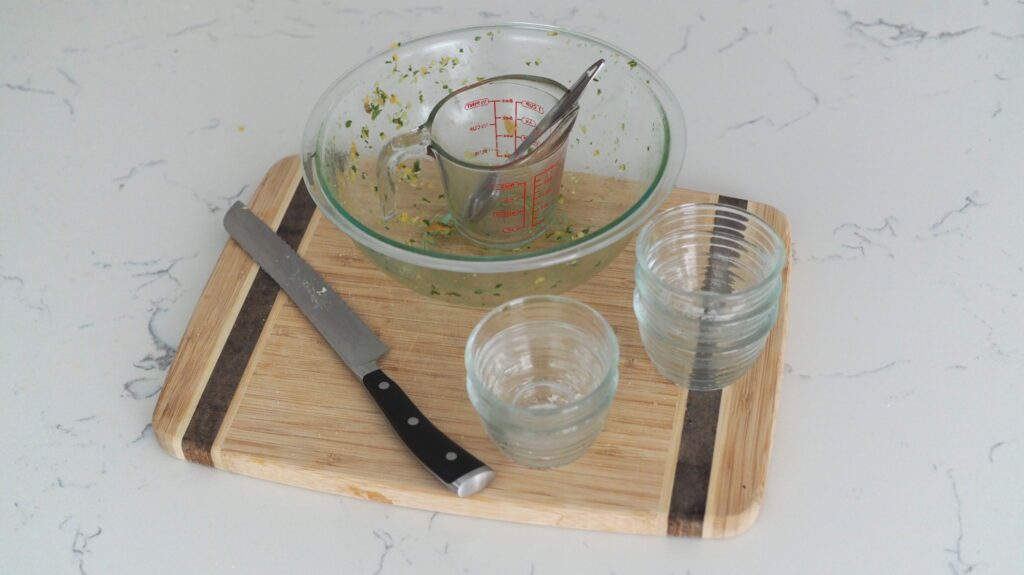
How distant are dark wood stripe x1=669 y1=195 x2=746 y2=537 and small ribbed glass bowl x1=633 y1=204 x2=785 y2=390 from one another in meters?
0.02

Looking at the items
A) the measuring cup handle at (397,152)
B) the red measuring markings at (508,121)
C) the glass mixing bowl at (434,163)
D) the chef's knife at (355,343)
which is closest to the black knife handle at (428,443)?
the chef's knife at (355,343)

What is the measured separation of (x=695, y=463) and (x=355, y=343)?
0.41m

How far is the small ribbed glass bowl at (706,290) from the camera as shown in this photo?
1.15 m

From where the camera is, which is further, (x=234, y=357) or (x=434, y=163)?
(x=434, y=163)

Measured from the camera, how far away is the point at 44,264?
149cm

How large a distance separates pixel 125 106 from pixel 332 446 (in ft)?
2.61

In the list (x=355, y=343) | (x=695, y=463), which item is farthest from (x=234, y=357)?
(x=695, y=463)

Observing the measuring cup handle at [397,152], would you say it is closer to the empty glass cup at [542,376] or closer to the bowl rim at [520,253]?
the bowl rim at [520,253]

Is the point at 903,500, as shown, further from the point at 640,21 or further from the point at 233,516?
the point at 640,21

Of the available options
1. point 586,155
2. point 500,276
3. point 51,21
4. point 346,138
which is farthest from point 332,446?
point 51,21

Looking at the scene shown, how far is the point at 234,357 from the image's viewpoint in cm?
129

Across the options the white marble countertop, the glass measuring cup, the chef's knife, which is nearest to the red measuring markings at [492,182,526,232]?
the glass measuring cup

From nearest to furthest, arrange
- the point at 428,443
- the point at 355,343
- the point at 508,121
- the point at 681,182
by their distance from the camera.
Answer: the point at 428,443
the point at 355,343
the point at 508,121
the point at 681,182

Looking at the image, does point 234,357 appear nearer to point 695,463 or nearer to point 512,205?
point 512,205
